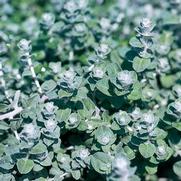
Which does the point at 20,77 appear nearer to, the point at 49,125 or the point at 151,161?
the point at 49,125

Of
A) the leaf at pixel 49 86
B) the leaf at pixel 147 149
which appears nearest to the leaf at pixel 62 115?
the leaf at pixel 49 86

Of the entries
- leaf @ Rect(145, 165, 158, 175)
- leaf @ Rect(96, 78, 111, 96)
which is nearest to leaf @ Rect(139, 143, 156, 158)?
leaf @ Rect(145, 165, 158, 175)

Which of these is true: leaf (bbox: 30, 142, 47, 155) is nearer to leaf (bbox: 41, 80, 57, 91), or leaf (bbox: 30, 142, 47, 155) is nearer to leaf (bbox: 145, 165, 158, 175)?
leaf (bbox: 41, 80, 57, 91)

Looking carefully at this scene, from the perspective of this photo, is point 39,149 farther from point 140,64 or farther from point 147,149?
point 140,64

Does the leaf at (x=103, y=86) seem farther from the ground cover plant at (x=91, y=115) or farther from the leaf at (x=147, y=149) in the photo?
the leaf at (x=147, y=149)

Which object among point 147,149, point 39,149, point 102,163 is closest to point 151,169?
point 147,149

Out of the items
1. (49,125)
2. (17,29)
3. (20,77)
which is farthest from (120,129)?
(17,29)
